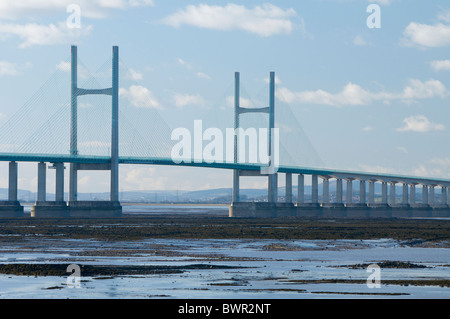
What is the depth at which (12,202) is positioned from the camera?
100m

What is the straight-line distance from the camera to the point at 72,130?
316 feet

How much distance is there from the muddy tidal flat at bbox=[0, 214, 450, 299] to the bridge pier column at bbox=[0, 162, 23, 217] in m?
46.2

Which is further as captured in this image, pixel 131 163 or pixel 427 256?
pixel 131 163

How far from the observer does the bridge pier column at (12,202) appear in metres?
98.6

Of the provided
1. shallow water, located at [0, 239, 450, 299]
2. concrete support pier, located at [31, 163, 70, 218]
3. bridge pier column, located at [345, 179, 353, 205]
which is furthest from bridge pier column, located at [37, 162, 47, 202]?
bridge pier column, located at [345, 179, 353, 205]

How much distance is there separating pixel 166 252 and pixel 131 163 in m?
66.0

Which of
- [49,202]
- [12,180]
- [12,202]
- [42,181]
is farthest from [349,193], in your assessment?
[12,202]

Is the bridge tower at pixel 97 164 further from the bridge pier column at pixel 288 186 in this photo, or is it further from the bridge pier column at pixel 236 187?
the bridge pier column at pixel 288 186

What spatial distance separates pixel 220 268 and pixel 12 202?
70964mm

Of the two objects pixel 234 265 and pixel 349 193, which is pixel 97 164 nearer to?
pixel 349 193

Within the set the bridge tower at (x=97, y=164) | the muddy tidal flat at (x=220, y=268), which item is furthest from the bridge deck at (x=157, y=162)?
the muddy tidal flat at (x=220, y=268)

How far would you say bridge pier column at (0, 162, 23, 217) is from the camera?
98.6m
